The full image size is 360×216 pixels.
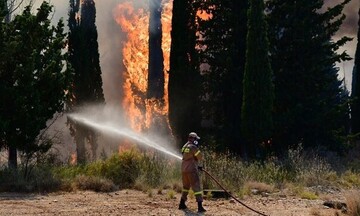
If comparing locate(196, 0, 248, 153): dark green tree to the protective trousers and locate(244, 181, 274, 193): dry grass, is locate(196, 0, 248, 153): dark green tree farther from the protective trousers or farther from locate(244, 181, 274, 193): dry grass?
the protective trousers

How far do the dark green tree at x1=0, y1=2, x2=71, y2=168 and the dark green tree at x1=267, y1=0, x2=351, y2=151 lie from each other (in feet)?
39.3

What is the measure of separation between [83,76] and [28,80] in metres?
16.2

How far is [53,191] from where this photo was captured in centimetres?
1537

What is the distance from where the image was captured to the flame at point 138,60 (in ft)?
120

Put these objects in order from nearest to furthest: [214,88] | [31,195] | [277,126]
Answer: [31,195], [277,126], [214,88]

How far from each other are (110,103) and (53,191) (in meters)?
24.7

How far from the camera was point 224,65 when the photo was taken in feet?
85.8

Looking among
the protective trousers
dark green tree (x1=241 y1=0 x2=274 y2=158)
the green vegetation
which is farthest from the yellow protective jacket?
dark green tree (x1=241 y1=0 x2=274 y2=158)

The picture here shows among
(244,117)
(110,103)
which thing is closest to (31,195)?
(244,117)

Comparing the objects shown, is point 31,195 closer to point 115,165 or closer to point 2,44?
point 115,165

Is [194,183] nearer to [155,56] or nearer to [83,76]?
[83,76]

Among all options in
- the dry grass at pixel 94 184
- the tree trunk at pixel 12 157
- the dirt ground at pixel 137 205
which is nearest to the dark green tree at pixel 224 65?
the dry grass at pixel 94 184

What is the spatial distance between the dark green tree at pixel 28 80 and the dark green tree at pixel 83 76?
14.3m

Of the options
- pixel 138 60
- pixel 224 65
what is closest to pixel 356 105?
pixel 224 65
